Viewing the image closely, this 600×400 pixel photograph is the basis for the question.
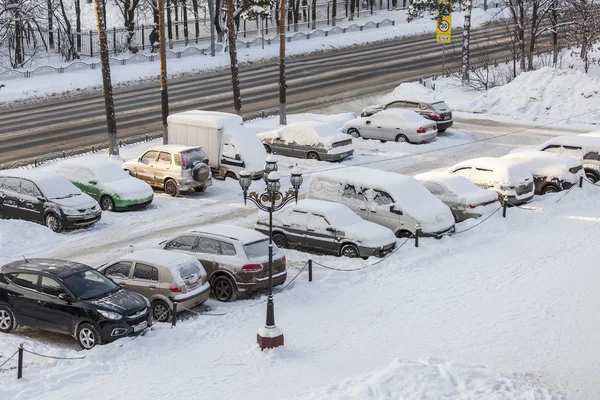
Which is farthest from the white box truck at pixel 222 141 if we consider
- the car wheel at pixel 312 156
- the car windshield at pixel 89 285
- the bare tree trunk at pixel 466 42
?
the bare tree trunk at pixel 466 42

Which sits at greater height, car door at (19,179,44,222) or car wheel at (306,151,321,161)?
car door at (19,179,44,222)

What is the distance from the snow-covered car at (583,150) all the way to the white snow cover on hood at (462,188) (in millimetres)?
6183

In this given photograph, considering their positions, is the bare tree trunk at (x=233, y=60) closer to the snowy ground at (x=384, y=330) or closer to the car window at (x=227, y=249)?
the snowy ground at (x=384, y=330)

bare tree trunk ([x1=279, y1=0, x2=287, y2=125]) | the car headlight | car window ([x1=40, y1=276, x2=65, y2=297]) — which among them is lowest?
the car headlight

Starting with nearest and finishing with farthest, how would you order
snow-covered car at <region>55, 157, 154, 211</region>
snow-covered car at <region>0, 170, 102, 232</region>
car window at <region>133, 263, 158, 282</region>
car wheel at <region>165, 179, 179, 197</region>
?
car window at <region>133, 263, 158, 282</region>
snow-covered car at <region>0, 170, 102, 232</region>
snow-covered car at <region>55, 157, 154, 211</region>
car wheel at <region>165, 179, 179, 197</region>

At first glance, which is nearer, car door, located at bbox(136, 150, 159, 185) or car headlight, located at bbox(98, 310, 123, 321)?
car headlight, located at bbox(98, 310, 123, 321)

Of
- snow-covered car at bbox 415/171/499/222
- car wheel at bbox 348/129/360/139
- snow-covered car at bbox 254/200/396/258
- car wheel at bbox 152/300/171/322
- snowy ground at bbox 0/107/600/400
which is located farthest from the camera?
car wheel at bbox 348/129/360/139

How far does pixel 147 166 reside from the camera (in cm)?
3041

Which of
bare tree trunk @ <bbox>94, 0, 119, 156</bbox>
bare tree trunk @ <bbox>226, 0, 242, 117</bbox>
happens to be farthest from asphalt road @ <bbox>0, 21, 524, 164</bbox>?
bare tree trunk @ <bbox>226, 0, 242, 117</bbox>

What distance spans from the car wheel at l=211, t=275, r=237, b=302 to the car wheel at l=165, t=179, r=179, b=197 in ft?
32.2

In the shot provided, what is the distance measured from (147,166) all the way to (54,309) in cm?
1338

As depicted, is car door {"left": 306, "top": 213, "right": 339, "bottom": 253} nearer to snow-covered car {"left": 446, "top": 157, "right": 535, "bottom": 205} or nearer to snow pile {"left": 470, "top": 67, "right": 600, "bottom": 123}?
snow-covered car {"left": 446, "top": 157, "right": 535, "bottom": 205}

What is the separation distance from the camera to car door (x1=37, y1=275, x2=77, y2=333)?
1733 centimetres

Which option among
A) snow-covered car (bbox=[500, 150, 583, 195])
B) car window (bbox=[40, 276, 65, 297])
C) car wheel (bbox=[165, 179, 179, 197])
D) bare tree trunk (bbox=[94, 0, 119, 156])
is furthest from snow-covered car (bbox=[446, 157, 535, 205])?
car window (bbox=[40, 276, 65, 297])
